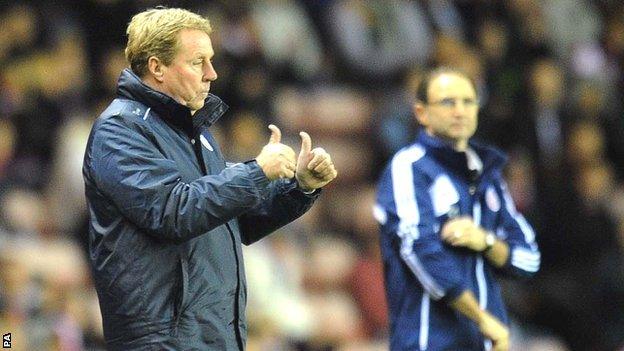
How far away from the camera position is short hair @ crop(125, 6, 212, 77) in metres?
4.57

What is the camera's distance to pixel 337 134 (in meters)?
10.7

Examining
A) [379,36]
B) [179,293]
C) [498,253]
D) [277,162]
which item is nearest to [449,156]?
[498,253]

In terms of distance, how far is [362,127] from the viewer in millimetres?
10781

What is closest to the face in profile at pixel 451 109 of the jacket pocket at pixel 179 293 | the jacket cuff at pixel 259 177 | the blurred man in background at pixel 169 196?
the blurred man in background at pixel 169 196

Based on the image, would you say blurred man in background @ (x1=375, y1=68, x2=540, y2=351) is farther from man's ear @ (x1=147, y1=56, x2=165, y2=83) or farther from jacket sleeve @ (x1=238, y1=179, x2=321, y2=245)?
man's ear @ (x1=147, y1=56, x2=165, y2=83)

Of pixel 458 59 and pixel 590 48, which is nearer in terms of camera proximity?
pixel 458 59

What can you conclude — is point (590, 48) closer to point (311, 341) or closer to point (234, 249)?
point (311, 341)

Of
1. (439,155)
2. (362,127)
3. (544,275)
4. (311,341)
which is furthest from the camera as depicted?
(362,127)

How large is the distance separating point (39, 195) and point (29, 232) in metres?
0.45

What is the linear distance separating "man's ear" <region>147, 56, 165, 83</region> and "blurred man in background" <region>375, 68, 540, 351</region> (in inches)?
58.8

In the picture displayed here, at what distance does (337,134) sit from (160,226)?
6452 millimetres

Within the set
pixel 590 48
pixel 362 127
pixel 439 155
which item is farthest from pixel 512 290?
pixel 439 155

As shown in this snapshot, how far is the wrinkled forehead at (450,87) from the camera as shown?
5.95 meters

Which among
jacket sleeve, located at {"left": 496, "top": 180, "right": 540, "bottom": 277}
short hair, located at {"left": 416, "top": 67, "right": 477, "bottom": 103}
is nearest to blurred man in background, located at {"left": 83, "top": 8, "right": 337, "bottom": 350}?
short hair, located at {"left": 416, "top": 67, "right": 477, "bottom": 103}
